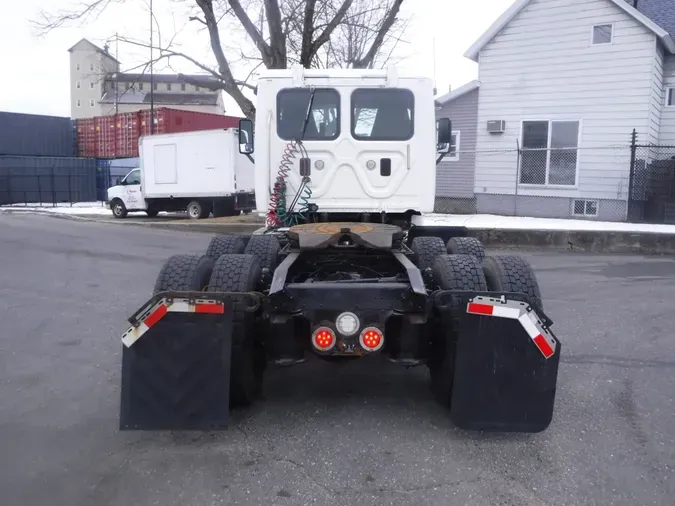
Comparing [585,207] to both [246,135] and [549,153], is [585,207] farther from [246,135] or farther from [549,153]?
[246,135]

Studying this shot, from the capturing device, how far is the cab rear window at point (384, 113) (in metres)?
6.77

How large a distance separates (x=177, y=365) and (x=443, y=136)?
4165 mm

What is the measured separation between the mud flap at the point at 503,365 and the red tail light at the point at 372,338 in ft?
1.61

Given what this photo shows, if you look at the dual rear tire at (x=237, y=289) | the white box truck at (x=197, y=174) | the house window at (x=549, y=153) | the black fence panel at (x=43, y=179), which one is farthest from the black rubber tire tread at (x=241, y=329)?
the black fence panel at (x=43, y=179)

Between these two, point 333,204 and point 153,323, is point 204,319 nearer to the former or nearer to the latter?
point 153,323

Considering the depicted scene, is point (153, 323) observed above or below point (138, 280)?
above

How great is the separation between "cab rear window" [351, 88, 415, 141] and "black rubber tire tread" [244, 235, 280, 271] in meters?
A: 1.57

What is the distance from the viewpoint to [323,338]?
167 inches

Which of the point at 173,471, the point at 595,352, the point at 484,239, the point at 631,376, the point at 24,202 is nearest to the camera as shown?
the point at 173,471

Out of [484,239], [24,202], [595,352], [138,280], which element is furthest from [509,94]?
[24,202]

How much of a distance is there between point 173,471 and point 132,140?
109ft

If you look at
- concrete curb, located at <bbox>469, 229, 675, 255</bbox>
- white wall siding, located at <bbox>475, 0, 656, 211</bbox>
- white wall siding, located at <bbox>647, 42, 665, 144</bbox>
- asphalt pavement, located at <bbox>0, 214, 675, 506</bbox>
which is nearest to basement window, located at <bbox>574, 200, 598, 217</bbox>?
white wall siding, located at <bbox>475, 0, 656, 211</bbox>

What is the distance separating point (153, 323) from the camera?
4.00 metres

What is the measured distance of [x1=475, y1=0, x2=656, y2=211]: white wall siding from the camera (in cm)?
1827
